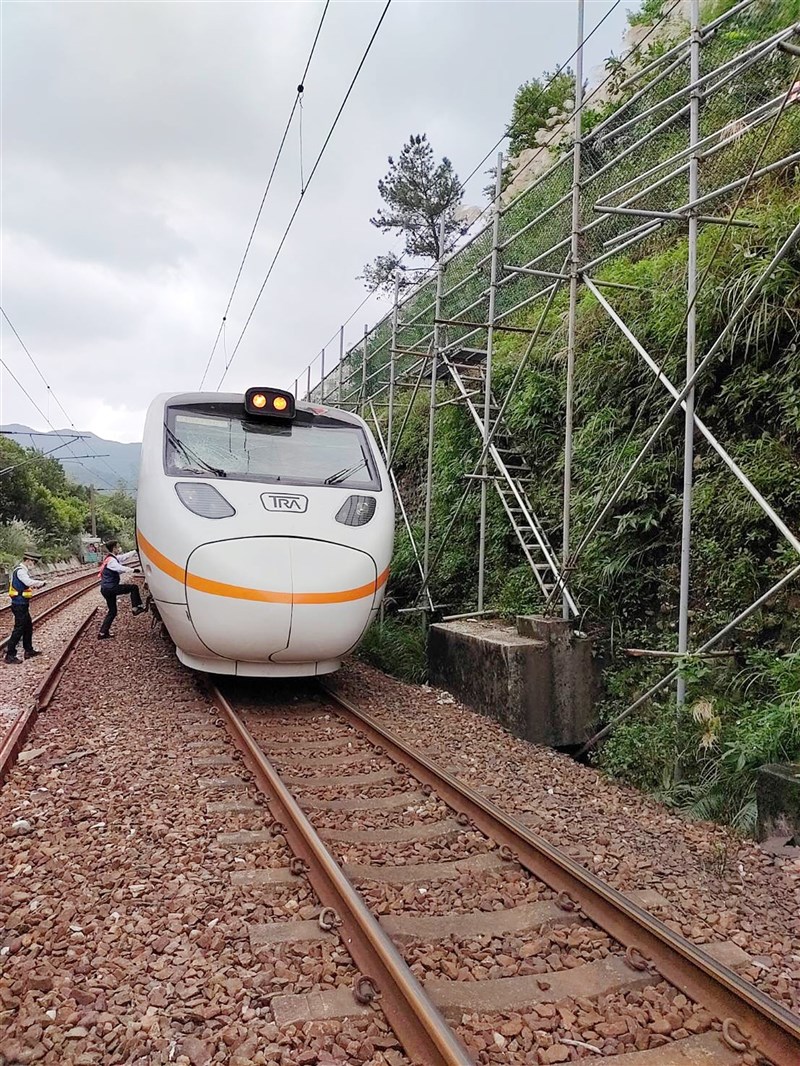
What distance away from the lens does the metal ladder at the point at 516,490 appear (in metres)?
7.21

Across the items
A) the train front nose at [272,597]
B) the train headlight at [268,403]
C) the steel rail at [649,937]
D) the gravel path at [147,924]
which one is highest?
the train headlight at [268,403]

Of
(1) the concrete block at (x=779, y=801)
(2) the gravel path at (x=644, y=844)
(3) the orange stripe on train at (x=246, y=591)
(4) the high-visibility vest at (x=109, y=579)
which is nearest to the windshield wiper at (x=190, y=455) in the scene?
(3) the orange stripe on train at (x=246, y=591)

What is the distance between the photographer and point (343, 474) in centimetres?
711

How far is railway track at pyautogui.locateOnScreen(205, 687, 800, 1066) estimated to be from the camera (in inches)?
96.7

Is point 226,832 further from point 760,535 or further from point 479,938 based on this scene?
point 760,535

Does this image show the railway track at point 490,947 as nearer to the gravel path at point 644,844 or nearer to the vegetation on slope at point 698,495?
the gravel path at point 644,844

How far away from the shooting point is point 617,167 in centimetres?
771

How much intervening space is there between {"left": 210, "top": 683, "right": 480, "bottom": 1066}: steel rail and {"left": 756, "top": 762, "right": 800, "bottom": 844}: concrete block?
90.3 inches

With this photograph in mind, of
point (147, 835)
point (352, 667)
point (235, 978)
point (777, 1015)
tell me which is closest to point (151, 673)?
point (352, 667)

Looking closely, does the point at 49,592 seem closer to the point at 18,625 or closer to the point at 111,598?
the point at 111,598

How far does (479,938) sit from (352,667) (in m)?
5.99

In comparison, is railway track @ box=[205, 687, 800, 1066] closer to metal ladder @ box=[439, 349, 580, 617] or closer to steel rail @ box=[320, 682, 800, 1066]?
steel rail @ box=[320, 682, 800, 1066]

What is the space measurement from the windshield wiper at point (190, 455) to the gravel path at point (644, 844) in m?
2.58

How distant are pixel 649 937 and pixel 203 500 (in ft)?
15.0
